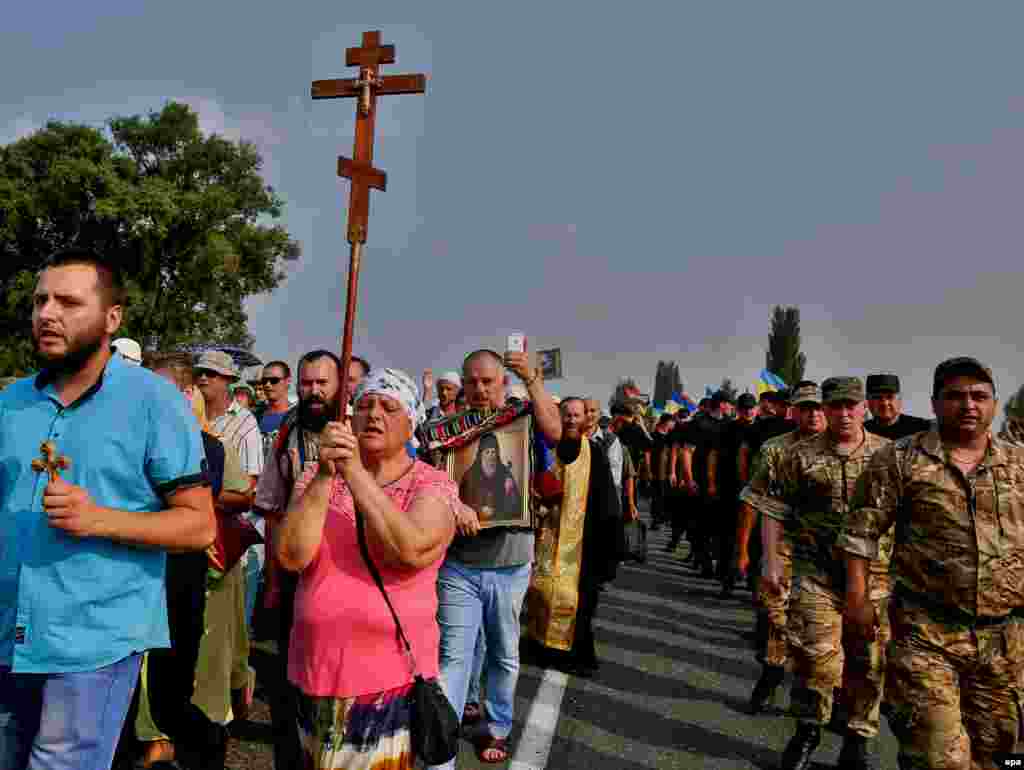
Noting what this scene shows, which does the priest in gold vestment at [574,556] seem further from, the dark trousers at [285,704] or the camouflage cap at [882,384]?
the dark trousers at [285,704]

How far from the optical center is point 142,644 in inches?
103

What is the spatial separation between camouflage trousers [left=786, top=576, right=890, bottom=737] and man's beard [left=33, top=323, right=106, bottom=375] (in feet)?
13.0

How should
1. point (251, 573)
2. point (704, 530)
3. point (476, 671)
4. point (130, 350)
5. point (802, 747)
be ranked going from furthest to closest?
point (704, 530) → point (251, 573) → point (476, 671) → point (130, 350) → point (802, 747)

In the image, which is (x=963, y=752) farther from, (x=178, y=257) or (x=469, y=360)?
(x=178, y=257)

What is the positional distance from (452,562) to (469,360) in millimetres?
1114

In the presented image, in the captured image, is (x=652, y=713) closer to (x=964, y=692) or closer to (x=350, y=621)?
(x=964, y=692)

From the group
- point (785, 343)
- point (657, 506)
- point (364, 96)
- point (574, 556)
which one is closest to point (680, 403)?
point (657, 506)

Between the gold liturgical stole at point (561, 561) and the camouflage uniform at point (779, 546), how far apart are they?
1.41 m

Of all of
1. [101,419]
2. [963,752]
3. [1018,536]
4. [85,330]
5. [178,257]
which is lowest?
[963,752]

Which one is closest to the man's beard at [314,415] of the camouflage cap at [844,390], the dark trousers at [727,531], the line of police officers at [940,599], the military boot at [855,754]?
the line of police officers at [940,599]

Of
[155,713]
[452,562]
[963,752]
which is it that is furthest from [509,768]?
[963,752]

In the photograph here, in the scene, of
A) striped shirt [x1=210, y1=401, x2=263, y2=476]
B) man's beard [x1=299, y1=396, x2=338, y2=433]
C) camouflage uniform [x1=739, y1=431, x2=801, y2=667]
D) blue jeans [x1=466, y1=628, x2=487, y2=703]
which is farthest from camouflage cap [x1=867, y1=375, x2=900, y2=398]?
striped shirt [x1=210, y1=401, x2=263, y2=476]

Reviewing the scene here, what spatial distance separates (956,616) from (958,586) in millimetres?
122

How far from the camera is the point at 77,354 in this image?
259 centimetres
